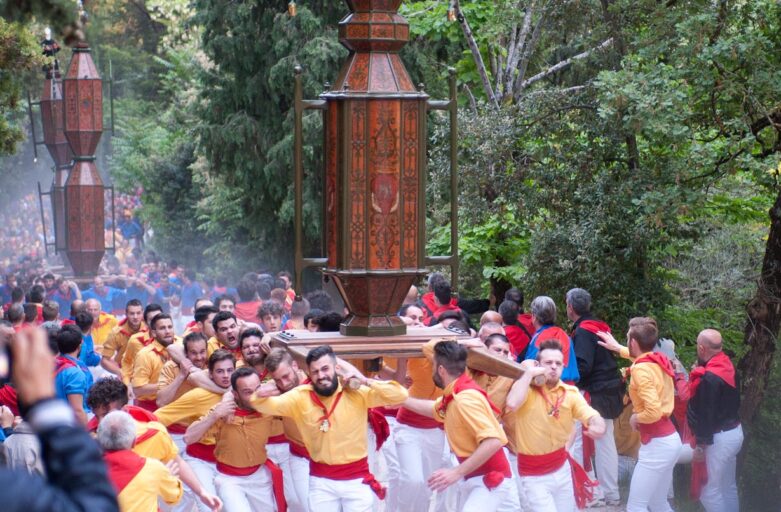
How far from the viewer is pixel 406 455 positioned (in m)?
11.1

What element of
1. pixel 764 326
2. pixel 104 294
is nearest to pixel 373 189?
pixel 764 326

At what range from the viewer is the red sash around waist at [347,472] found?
930 centimetres

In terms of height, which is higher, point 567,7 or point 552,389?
point 567,7

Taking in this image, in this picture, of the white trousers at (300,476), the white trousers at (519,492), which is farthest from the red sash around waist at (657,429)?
the white trousers at (300,476)

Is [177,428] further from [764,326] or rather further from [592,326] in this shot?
[764,326]

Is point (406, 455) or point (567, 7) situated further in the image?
point (567, 7)

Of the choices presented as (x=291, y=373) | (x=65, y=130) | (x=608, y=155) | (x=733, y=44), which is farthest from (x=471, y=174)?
(x=65, y=130)

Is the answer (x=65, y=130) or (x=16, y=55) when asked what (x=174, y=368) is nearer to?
(x=16, y=55)

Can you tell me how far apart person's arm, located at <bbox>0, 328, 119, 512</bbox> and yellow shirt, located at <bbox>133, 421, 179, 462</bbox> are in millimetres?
4527

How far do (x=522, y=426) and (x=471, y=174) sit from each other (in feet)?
21.5

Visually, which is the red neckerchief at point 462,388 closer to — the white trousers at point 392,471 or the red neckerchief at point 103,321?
the white trousers at point 392,471

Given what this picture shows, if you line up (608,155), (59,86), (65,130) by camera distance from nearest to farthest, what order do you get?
(608,155)
(65,130)
(59,86)

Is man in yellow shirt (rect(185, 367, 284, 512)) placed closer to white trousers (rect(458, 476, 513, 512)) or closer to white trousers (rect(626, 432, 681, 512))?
white trousers (rect(458, 476, 513, 512))

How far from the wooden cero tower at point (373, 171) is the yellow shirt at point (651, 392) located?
2262 millimetres
